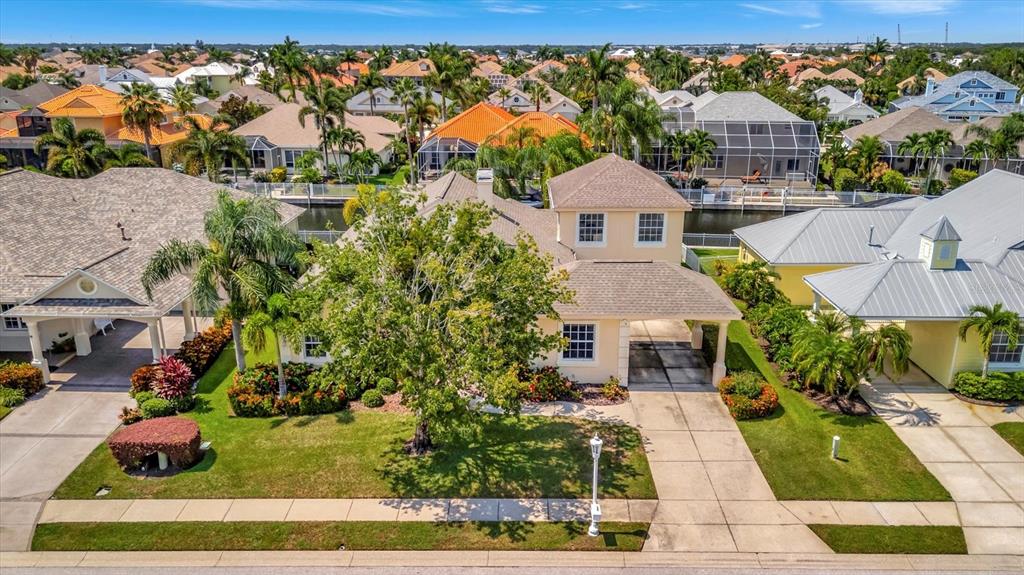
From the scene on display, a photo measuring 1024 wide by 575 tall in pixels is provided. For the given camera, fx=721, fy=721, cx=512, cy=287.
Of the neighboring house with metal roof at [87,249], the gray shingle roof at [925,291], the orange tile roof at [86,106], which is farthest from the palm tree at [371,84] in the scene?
the gray shingle roof at [925,291]

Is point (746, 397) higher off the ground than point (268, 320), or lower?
lower

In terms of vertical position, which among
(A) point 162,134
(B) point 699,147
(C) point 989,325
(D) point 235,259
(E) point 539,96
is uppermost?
(E) point 539,96

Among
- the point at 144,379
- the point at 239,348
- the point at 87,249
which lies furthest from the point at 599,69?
the point at 144,379

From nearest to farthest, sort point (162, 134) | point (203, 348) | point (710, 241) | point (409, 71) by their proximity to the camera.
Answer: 1. point (203, 348)
2. point (710, 241)
3. point (162, 134)
4. point (409, 71)

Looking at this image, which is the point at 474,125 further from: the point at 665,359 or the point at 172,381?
the point at 172,381

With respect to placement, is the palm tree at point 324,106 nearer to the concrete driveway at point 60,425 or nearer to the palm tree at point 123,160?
the palm tree at point 123,160

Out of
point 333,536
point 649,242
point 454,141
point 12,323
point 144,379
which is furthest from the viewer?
point 454,141
